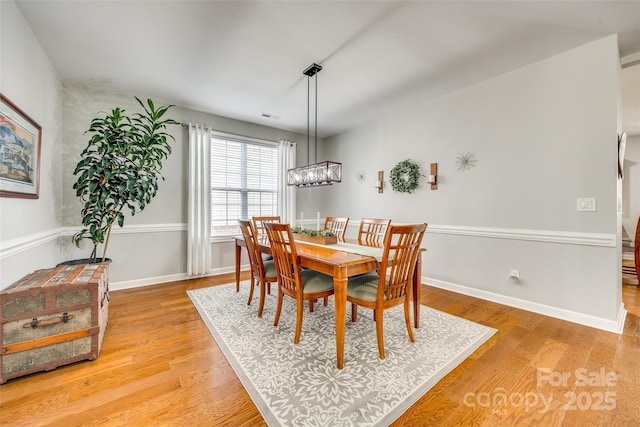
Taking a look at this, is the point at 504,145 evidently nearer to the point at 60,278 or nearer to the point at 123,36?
the point at 123,36

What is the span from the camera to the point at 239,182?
4527 mm

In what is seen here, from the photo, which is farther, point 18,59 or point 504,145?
point 504,145

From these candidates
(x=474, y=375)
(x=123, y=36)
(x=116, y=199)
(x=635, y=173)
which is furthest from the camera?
(x=635, y=173)

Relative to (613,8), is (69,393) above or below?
below

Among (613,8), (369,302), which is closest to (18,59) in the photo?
(369,302)

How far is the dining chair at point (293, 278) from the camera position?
2057 millimetres

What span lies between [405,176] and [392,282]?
2327 mm

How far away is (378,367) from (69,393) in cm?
192

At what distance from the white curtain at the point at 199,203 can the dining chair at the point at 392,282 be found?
2.76m

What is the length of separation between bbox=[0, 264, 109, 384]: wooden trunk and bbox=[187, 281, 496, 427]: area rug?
2.96 ft

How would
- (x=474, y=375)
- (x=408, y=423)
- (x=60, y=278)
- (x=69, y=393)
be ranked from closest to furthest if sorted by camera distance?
(x=408, y=423) < (x=69, y=393) < (x=474, y=375) < (x=60, y=278)

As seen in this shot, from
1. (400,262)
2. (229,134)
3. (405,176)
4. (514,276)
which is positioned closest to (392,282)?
(400,262)

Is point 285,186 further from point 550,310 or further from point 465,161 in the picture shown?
point 550,310

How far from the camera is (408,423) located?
4.50 feet
